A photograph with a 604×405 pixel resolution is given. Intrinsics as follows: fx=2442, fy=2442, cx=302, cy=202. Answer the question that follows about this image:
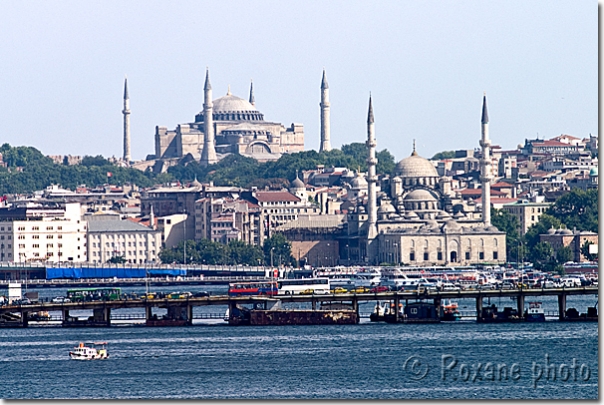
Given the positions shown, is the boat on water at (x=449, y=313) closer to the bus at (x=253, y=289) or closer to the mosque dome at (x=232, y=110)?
the bus at (x=253, y=289)

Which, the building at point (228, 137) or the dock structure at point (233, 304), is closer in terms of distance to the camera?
the dock structure at point (233, 304)

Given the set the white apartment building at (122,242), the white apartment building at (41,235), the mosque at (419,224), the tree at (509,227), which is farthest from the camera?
the white apartment building at (122,242)

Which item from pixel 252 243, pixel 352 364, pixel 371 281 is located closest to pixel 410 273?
pixel 371 281

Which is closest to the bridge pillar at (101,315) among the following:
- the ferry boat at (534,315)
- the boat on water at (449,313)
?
the boat on water at (449,313)

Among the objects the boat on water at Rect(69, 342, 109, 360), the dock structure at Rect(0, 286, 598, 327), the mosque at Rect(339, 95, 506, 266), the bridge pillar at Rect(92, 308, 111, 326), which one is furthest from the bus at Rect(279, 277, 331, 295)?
the mosque at Rect(339, 95, 506, 266)

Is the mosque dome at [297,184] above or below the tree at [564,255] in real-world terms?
above

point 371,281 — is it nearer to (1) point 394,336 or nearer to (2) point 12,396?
(1) point 394,336

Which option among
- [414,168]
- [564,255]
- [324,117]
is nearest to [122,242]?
[414,168]
